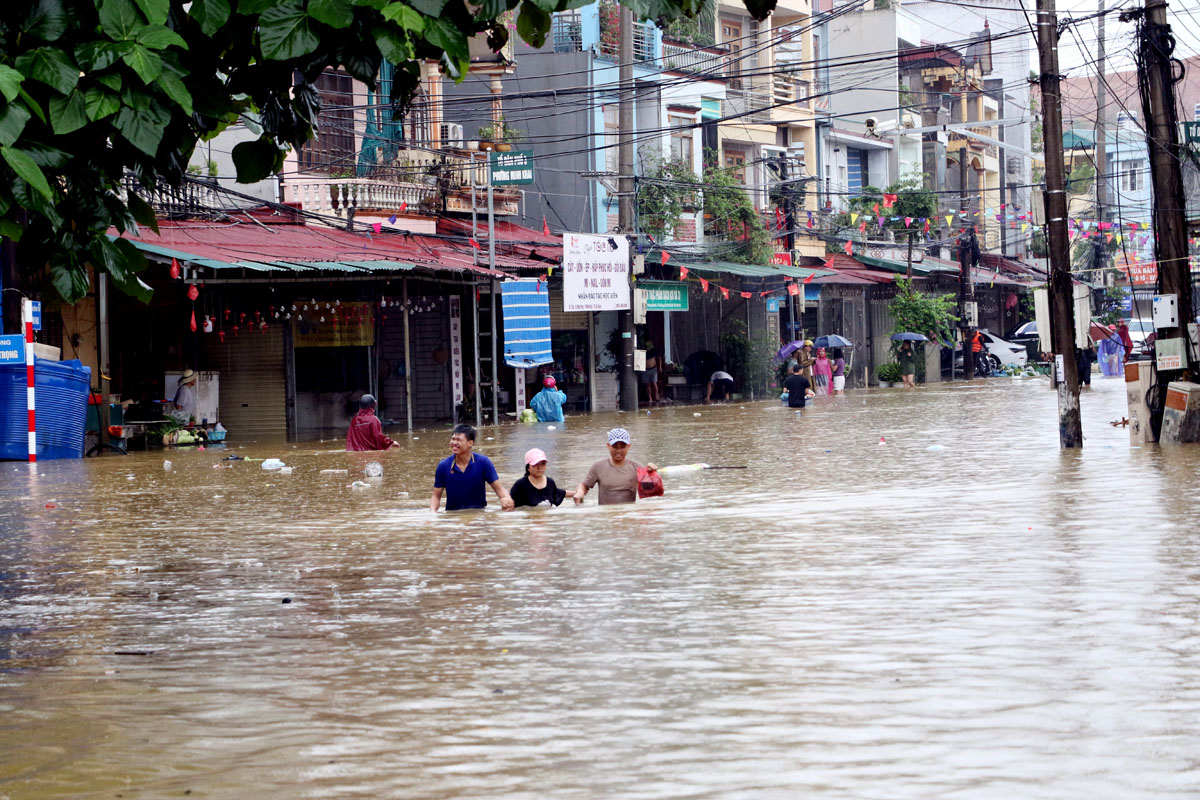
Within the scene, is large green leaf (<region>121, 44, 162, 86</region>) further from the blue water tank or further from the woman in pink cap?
the blue water tank

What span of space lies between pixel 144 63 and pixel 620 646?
352cm

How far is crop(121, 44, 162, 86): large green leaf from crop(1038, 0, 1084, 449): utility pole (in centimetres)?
1649

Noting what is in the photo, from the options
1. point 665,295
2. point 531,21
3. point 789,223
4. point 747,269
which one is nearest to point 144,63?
point 531,21

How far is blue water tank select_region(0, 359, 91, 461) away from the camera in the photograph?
23.0 metres

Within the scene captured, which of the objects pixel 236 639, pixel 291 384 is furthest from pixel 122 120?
pixel 291 384

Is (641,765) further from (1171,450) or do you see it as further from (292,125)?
(1171,450)

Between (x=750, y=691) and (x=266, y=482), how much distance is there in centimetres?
1361

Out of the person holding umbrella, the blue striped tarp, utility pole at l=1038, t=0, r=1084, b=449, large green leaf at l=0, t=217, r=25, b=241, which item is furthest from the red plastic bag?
the person holding umbrella

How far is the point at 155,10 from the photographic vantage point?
614 centimetres

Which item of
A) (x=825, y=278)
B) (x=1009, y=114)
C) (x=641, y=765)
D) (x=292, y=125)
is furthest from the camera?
(x=1009, y=114)

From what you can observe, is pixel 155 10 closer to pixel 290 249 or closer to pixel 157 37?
pixel 157 37

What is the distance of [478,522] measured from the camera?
44.8 ft

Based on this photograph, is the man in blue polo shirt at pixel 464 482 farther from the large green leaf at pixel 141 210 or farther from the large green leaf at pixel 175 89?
the large green leaf at pixel 175 89

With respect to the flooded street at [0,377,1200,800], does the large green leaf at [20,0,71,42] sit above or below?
above
